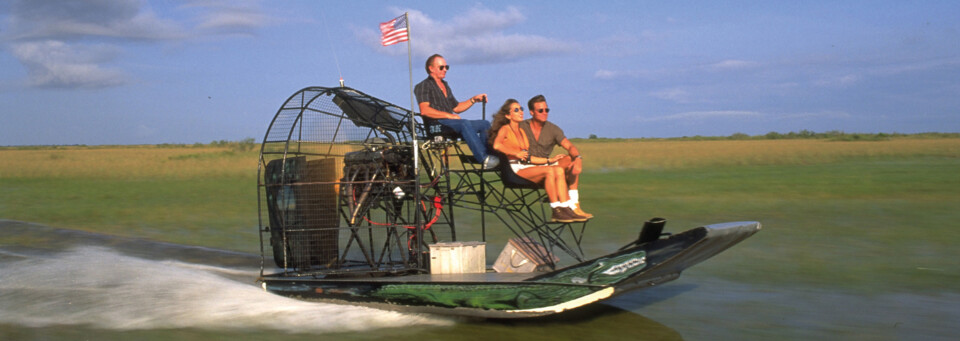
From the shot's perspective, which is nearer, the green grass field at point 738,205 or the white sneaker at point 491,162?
the white sneaker at point 491,162

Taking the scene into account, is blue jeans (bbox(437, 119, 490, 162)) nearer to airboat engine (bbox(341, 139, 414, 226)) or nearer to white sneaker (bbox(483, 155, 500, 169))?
white sneaker (bbox(483, 155, 500, 169))

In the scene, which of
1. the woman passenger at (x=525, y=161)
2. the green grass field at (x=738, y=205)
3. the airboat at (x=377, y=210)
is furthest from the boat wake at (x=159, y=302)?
the green grass field at (x=738, y=205)

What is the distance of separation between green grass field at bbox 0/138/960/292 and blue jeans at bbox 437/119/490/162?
396 centimetres

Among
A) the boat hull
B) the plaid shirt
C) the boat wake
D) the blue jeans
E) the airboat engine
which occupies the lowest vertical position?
the boat wake

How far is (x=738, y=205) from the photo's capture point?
18.8 metres

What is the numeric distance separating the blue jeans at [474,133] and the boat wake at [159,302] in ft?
5.66

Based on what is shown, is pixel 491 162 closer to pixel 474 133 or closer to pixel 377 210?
pixel 474 133

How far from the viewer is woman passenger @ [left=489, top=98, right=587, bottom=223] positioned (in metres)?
7.73

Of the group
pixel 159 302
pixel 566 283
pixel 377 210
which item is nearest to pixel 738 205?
pixel 377 210

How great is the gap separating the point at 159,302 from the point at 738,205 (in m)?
13.6

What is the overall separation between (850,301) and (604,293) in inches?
132

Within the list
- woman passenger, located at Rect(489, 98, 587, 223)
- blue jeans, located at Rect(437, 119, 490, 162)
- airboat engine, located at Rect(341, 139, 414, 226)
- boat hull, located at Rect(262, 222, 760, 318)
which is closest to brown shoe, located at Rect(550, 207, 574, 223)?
woman passenger, located at Rect(489, 98, 587, 223)

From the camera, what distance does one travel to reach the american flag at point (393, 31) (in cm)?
855

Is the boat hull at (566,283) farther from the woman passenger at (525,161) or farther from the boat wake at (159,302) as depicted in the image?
the woman passenger at (525,161)
